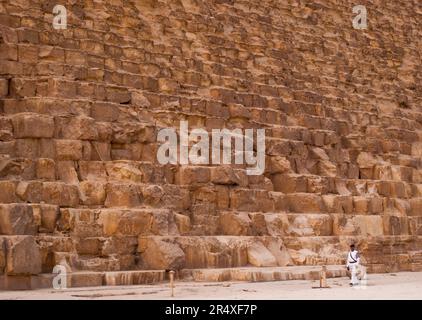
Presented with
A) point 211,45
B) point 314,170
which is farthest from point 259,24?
point 314,170

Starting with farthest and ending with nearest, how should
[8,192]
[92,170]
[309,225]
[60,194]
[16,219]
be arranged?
[309,225] < [92,170] < [60,194] < [8,192] < [16,219]

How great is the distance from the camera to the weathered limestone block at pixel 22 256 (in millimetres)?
13035

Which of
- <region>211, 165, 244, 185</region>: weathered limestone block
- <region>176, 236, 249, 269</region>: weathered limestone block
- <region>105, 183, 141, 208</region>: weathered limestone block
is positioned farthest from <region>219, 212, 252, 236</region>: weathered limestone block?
<region>105, 183, 141, 208</region>: weathered limestone block

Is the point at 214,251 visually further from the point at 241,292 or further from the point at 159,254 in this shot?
the point at 241,292

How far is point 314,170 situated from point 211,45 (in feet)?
11.6

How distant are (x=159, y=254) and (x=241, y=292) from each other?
2052 millimetres

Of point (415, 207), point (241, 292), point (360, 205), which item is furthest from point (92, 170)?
point (415, 207)

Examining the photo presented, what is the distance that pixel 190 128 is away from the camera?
17594mm

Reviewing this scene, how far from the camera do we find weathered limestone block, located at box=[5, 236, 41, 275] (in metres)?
13.0

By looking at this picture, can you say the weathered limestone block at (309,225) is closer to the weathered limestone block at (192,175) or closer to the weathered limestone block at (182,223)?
the weathered limestone block at (192,175)

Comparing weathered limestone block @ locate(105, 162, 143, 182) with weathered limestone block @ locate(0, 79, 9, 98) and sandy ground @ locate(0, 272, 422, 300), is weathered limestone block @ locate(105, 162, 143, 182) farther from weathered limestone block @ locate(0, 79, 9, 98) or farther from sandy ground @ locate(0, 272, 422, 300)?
sandy ground @ locate(0, 272, 422, 300)

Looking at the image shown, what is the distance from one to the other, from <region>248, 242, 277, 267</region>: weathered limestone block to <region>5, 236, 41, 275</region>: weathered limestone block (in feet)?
14.0

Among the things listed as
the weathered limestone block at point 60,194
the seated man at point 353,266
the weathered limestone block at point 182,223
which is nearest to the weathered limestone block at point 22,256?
the weathered limestone block at point 60,194
